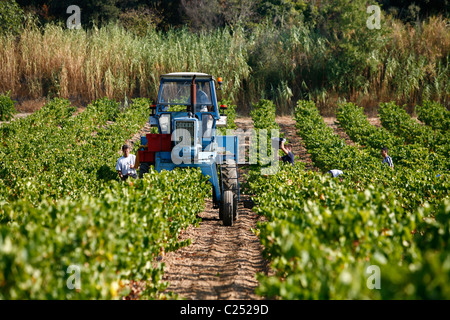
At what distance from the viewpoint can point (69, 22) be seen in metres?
33.8

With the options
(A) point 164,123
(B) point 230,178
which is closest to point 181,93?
(A) point 164,123

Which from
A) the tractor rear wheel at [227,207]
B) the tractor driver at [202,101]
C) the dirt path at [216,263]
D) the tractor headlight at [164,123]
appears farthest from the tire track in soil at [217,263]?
the tractor driver at [202,101]

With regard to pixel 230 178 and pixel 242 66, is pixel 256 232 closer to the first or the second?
pixel 230 178

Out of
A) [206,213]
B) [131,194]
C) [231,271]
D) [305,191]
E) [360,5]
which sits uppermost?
[360,5]

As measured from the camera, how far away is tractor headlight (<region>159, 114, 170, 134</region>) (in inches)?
328

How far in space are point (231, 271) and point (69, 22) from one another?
32.0 meters

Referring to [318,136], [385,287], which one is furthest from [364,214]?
[318,136]

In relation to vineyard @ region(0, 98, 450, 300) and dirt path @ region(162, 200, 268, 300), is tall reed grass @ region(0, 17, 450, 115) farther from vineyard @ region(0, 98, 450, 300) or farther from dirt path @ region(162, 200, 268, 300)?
dirt path @ region(162, 200, 268, 300)

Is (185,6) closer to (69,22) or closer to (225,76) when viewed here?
(69,22)

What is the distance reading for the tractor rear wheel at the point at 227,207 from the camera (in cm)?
752

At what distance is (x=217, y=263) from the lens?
622 centimetres

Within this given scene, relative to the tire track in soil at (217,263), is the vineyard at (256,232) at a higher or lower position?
higher

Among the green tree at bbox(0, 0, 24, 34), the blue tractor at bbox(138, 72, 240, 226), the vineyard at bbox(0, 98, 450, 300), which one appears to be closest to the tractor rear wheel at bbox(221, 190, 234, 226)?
the blue tractor at bbox(138, 72, 240, 226)

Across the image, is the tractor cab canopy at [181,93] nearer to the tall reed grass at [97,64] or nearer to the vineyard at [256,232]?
the vineyard at [256,232]
